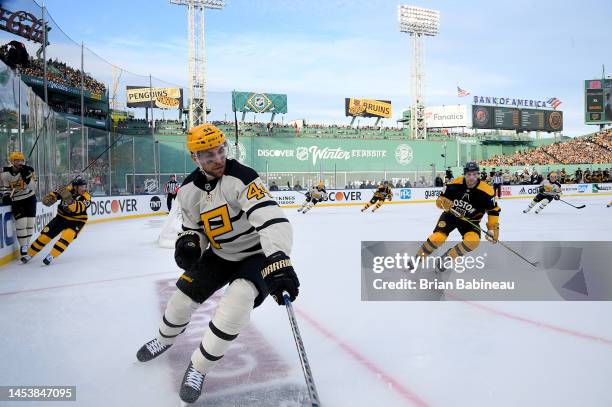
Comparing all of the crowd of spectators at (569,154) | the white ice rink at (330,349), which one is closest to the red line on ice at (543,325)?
the white ice rink at (330,349)

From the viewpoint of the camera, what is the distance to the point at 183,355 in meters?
2.88

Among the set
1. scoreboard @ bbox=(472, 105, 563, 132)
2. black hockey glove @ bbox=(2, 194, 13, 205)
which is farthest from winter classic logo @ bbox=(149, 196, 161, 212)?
scoreboard @ bbox=(472, 105, 563, 132)

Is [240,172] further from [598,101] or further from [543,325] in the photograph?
[598,101]

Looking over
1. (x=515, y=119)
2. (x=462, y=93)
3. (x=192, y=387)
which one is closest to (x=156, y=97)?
(x=192, y=387)

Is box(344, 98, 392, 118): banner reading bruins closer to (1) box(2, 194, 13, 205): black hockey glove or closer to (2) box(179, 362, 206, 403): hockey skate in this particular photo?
(1) box(2, 194, 13, 205): black hockey glove

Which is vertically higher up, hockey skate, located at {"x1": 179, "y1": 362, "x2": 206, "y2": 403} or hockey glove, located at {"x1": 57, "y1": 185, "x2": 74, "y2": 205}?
hockey glove, located at {"x1": 57, "y1": 185, "x2": 74, "y2": 205}

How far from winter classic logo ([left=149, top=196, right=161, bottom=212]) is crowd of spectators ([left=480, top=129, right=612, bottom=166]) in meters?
27.6

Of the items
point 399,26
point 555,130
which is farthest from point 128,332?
point 555,130

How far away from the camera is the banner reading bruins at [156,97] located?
58.9 feet

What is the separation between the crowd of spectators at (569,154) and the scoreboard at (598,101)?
1279 millimetres

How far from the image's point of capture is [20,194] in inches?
256

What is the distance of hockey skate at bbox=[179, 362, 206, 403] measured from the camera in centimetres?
219

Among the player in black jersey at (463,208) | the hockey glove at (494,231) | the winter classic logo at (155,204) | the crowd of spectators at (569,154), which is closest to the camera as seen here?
the player in black jersey at (463,208)

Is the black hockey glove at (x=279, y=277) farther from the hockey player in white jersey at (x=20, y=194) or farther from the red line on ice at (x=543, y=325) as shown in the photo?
the hockey player in white jersey at (x=20, y=194)
